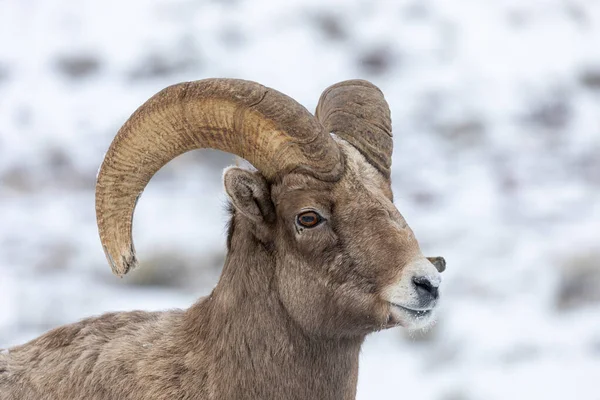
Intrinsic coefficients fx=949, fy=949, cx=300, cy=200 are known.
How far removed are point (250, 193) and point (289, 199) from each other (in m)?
0.26

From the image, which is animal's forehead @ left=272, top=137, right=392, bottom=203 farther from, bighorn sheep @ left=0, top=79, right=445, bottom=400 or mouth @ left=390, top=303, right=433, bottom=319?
mouth @ left=390, top=303, right=433, bottom=319

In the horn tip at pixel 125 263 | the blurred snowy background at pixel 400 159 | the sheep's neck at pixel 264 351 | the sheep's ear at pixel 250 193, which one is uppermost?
the blurred snowy background at pixel 400 159

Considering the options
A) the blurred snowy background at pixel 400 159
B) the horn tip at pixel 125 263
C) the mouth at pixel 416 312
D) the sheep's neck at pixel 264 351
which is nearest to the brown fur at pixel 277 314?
the sheep's neck at pixel 264 351

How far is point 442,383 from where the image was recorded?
1266 centimetres

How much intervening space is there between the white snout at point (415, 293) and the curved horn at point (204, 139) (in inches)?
30.2

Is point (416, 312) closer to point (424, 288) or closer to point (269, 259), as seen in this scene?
point (424, 288)

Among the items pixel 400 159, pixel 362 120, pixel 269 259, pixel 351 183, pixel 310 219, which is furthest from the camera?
pixel 400 159

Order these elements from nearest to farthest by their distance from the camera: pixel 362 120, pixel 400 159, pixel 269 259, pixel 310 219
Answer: pixel 310 219 < pixel 269 259 < pixel 362 120 < pixel 400 159

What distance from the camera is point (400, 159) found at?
20.5 metres

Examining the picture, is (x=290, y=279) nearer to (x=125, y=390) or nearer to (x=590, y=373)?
(x=125, y=390)

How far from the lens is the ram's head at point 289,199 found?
5645mm

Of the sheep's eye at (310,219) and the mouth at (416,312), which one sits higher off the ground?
the sheep's eye at (310,219)

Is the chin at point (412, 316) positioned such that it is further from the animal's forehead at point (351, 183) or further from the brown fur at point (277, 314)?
the animal's forehead at point (351, 183)

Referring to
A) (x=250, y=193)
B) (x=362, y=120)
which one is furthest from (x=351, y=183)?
(x=362, y=120)
